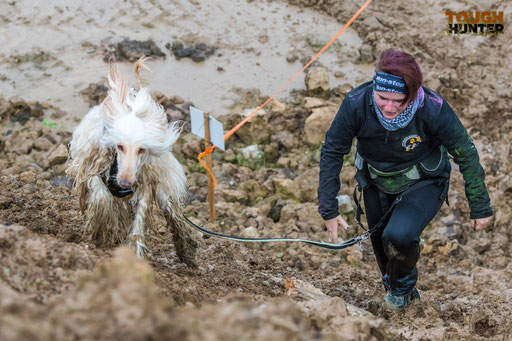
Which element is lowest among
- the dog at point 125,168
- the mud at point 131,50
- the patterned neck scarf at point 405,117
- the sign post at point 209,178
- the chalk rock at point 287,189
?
the chalk rock at point 287,189

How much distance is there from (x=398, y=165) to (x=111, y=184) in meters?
1.87

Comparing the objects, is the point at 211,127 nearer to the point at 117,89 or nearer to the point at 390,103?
the point at 117,89

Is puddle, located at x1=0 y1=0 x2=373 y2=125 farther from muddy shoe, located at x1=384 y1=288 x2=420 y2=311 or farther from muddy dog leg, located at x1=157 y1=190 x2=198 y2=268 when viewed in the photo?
muddy shoe, located at x1=384 y1=288 x2=420 y2=311

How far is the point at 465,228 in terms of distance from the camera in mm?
5703

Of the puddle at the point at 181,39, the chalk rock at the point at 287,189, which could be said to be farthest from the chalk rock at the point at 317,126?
the puddle at the point at 181,39

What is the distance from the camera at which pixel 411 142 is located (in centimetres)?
316

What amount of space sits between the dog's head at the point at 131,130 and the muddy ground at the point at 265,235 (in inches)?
22.8

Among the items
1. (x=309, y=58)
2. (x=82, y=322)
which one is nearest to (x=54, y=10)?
(x=309, y=58)

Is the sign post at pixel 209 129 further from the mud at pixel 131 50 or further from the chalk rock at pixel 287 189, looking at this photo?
the mud at pixel 131 50

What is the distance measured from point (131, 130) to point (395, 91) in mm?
1570

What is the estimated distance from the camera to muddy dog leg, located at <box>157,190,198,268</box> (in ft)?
12.1

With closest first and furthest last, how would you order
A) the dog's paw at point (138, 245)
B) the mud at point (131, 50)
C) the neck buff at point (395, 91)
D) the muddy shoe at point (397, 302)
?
the neck buff at point (395, 91)
the dog's paw at point (138, 245)
the muddy shoe at point (397, 302)
the mud at point (131, 50)

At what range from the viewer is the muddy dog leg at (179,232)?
370 centimetres
